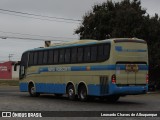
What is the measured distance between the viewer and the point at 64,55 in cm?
2994

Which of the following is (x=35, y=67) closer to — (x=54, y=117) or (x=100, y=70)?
(x=100, y=70)

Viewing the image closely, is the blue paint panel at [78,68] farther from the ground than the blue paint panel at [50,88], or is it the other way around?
the blue paint panel at [78,68]

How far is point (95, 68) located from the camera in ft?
88.0

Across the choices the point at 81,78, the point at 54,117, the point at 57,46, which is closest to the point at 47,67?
the point at 57,46

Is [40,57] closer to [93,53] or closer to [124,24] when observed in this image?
[93,53]

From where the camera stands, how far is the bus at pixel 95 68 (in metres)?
25.8

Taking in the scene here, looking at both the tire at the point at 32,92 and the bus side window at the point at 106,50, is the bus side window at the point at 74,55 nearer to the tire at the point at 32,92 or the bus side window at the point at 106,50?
the bus side window at the point at 106,50

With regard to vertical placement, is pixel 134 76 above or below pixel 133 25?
below

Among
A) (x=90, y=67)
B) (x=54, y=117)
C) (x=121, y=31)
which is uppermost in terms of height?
(x=121, y=31)

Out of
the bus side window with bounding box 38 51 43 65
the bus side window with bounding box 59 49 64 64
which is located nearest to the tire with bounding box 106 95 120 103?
the bus side window with bounding box 59 49 64 64

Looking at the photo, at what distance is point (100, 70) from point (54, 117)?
28.3 feet

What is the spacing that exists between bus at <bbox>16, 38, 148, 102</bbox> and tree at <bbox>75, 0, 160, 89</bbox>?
1350 cm

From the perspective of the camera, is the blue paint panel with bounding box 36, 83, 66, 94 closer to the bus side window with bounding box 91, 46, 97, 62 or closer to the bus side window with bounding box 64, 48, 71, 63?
the bus side window with bounding box 64, 48, 71, 63

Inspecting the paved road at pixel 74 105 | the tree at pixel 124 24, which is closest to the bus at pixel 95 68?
the paved road at pixel 74 105
